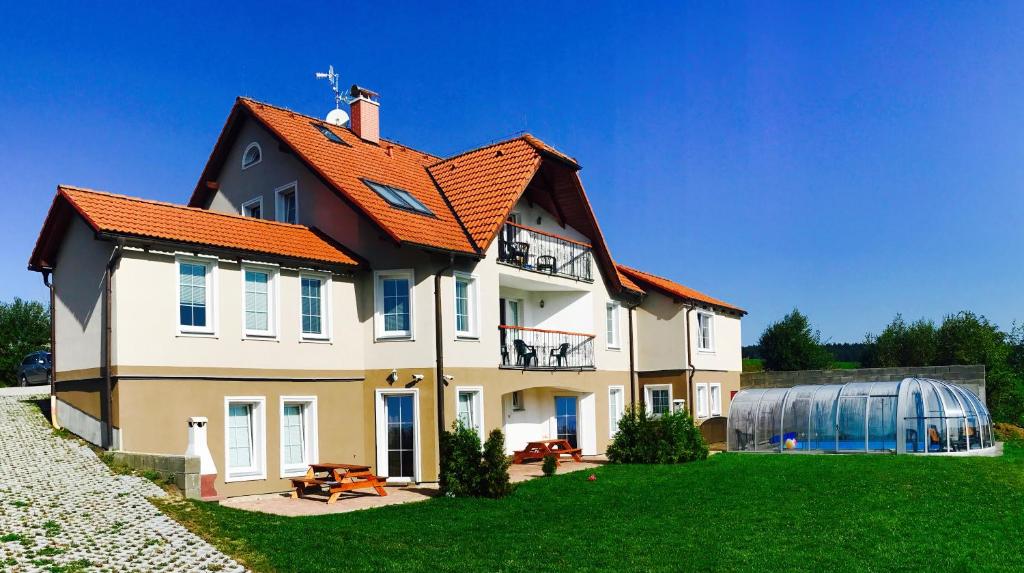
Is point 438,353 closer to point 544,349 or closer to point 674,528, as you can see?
point 544,349

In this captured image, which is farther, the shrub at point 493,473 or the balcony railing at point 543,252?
the balcony railing at point 543,252

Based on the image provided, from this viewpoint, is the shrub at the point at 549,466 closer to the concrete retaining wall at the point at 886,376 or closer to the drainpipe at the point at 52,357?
the drainpipe at the point at 52,357

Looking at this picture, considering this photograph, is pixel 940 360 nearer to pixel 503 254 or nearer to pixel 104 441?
pixel 503 254

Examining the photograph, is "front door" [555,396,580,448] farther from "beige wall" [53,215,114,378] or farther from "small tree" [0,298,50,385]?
"small tree" [0,298,50,385]

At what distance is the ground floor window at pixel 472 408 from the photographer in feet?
73.5

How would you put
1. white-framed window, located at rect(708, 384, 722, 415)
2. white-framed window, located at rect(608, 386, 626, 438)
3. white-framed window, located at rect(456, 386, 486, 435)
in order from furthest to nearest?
1. white-framed window, located at rect(708, 384, 722, 415)
2. white-framed window, located at rect(608, 386, 626, 438)
3. white-framed window, located at rect(456, 386, 486, 435)

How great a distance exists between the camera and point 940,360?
49.4m

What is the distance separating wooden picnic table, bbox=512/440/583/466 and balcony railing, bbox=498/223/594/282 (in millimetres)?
5099

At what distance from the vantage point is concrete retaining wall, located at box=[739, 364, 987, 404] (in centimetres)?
3148

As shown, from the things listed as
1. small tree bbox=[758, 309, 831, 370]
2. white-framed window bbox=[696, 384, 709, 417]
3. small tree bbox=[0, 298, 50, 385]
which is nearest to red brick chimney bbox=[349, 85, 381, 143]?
white-framed window bbox=[696, 384, 709, 417]

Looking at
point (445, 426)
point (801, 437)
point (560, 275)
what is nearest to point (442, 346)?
point (445, 426)

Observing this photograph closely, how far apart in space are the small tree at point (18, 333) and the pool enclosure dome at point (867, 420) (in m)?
35.9

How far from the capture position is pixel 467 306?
896 inches

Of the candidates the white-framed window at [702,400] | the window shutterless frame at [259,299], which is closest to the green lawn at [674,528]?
the window shutterless frame at [259,299]
